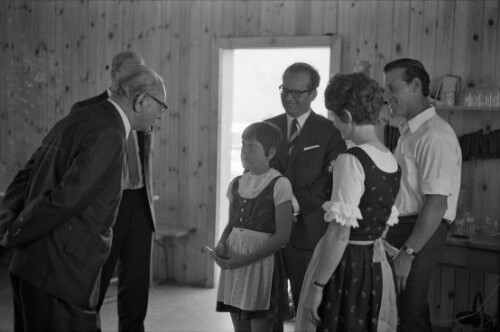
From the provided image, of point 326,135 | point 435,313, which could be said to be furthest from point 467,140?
point 326,135

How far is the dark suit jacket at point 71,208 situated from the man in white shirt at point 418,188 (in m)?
1.26

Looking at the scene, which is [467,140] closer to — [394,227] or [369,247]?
[394,227]

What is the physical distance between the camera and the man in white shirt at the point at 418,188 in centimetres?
259

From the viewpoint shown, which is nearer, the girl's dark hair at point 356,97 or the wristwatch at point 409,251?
the girl's dark hair at point 356,97

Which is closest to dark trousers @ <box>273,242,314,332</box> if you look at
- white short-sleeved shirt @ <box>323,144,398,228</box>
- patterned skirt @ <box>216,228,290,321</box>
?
patterned skirt @ <box>216,228,290,321</box>

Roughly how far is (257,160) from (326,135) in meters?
0.45

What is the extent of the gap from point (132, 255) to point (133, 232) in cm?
13

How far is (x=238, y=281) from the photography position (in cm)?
282

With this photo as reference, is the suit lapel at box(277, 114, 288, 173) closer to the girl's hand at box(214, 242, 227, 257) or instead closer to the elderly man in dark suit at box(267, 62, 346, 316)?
the elderly man in dark suit at box(267, 62, 346, 316)

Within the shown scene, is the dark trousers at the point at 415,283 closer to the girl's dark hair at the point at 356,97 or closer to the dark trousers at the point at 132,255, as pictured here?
the girl's dark hair at the point at 356,97

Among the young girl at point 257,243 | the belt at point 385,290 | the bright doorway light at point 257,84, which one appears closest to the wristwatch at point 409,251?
the belt at point 385,290

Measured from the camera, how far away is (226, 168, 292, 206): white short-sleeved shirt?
9.24 feet

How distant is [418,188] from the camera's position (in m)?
2.69

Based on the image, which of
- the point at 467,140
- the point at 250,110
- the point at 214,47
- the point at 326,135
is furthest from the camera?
the point at 250,110
